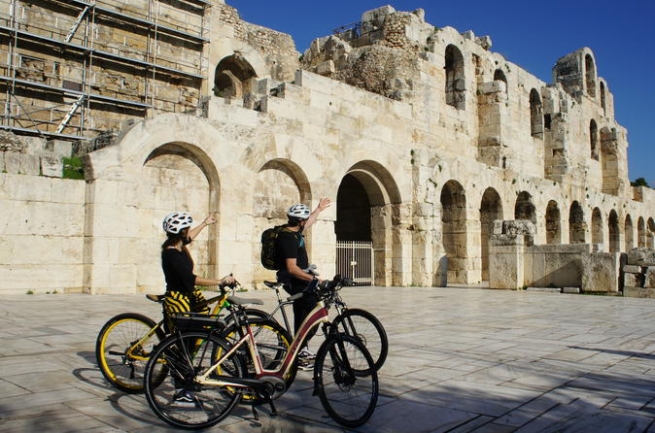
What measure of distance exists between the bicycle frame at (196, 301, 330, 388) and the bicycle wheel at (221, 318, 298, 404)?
62 mm

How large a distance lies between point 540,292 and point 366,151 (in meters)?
6.40

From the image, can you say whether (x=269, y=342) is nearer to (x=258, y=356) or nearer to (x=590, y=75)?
(x=258, y=356)

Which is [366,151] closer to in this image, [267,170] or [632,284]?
[267,170]

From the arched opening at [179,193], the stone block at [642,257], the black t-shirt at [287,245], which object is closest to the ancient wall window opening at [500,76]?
the stone block at [642,257]

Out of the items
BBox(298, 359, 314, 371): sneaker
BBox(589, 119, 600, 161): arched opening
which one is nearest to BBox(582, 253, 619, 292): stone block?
BBox(298, 359, 314, 371): sneaker

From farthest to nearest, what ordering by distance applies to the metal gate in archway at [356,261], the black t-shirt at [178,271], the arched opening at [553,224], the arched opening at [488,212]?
the arched opening at [553,224]
the arched opening at [488,212]
the metal gate in archway at [356,261]
the black t-shirt at [178,271]

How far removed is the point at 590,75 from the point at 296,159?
1091 inches

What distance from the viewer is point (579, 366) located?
19.7 ft

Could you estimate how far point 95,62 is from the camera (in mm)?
18125

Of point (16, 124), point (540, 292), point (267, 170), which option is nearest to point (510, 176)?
point (540, 292)

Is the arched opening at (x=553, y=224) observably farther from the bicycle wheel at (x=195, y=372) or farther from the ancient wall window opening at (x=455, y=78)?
the bicycle wheel at (x=195, y=372)

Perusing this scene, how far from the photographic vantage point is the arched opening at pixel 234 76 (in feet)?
72.1

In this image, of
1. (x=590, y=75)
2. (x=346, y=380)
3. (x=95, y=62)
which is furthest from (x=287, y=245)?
(x=590, y=75)

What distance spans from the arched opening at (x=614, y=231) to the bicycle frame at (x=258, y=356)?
31.8m
